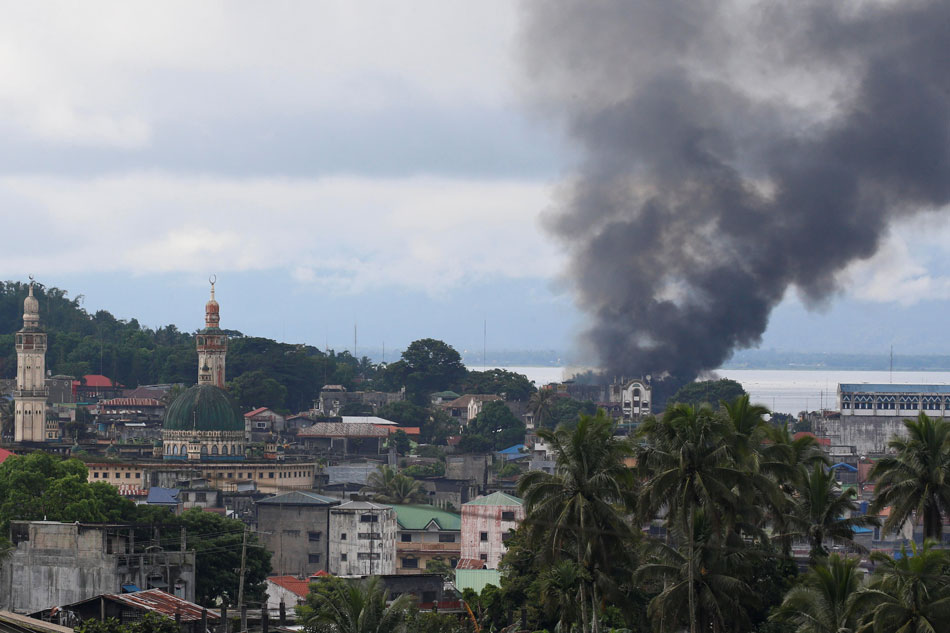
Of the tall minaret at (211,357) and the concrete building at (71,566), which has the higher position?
the tall minaret at (211,357)

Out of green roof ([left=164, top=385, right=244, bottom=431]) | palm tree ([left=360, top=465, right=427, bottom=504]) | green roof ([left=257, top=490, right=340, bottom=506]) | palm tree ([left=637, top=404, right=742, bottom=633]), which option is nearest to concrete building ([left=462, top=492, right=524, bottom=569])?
green roof ([left=257, top=490, right=340, bottom=506])

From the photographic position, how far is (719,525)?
187 feet

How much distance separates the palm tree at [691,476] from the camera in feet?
184

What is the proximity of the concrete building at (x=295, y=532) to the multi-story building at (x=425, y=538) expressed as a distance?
18.2 feet

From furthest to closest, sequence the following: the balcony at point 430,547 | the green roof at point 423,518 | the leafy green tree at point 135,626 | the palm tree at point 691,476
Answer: the green roof at point 423,518 < the balcony at point 430,547 < the leafy green tree at point 135,626 < the palm tree at point 691,476

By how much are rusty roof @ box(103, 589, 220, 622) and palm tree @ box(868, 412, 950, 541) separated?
25.4 m

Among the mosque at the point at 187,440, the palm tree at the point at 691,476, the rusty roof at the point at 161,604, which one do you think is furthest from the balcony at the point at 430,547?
the palm tree at the point at 691,476

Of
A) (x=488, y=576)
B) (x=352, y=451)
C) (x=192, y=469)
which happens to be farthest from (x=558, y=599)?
(x=352, y=451)

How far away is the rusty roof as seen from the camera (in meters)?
66.5

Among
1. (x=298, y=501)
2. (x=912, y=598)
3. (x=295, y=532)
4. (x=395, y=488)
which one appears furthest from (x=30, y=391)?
Result: (x=912, y=598)

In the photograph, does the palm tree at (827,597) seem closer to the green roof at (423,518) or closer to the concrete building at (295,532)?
the concrete building at (295,532)

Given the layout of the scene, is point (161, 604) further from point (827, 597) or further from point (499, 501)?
point (499, 501)

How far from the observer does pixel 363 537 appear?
11450 cm

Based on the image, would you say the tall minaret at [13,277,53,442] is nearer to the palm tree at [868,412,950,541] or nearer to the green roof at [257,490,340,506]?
the green roof at [257,490,340,506]
